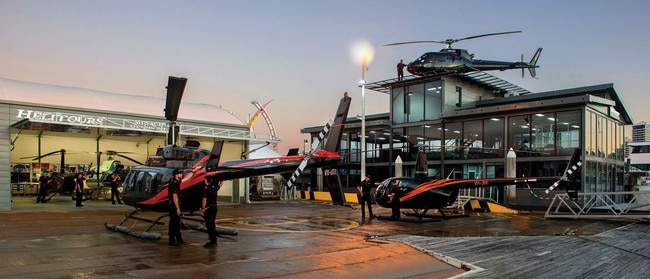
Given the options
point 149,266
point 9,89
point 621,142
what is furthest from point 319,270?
point 621,142

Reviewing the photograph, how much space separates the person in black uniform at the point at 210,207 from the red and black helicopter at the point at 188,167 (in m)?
0.32

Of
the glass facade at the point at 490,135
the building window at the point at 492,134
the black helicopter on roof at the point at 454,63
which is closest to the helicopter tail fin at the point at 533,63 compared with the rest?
the black helicopter on roof at the point at 454,63

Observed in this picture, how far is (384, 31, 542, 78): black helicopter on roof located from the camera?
125 feet

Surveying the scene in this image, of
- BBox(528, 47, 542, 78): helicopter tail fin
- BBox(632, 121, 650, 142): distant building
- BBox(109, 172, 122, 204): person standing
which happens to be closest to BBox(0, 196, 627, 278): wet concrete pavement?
BBox(109, 172, 122, 204): person standing

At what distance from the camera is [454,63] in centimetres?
3803

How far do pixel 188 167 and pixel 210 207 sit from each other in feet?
9.99

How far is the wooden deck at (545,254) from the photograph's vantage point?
9.39m

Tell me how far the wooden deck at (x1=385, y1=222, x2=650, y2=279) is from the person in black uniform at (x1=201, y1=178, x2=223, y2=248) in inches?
208

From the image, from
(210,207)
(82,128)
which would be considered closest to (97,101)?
(82,128)

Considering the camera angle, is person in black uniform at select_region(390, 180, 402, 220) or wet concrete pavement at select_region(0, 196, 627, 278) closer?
wet concrete pavement at select_region(0, 196, 627, 278)

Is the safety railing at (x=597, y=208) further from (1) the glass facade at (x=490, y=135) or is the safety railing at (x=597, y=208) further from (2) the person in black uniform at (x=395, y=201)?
(2) the person in black uniform at (x=395, y=201)

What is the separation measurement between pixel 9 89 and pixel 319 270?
76.0ft

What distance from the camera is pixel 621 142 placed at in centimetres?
3994

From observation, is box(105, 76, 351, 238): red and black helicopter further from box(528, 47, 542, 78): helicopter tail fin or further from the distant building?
the distant building
